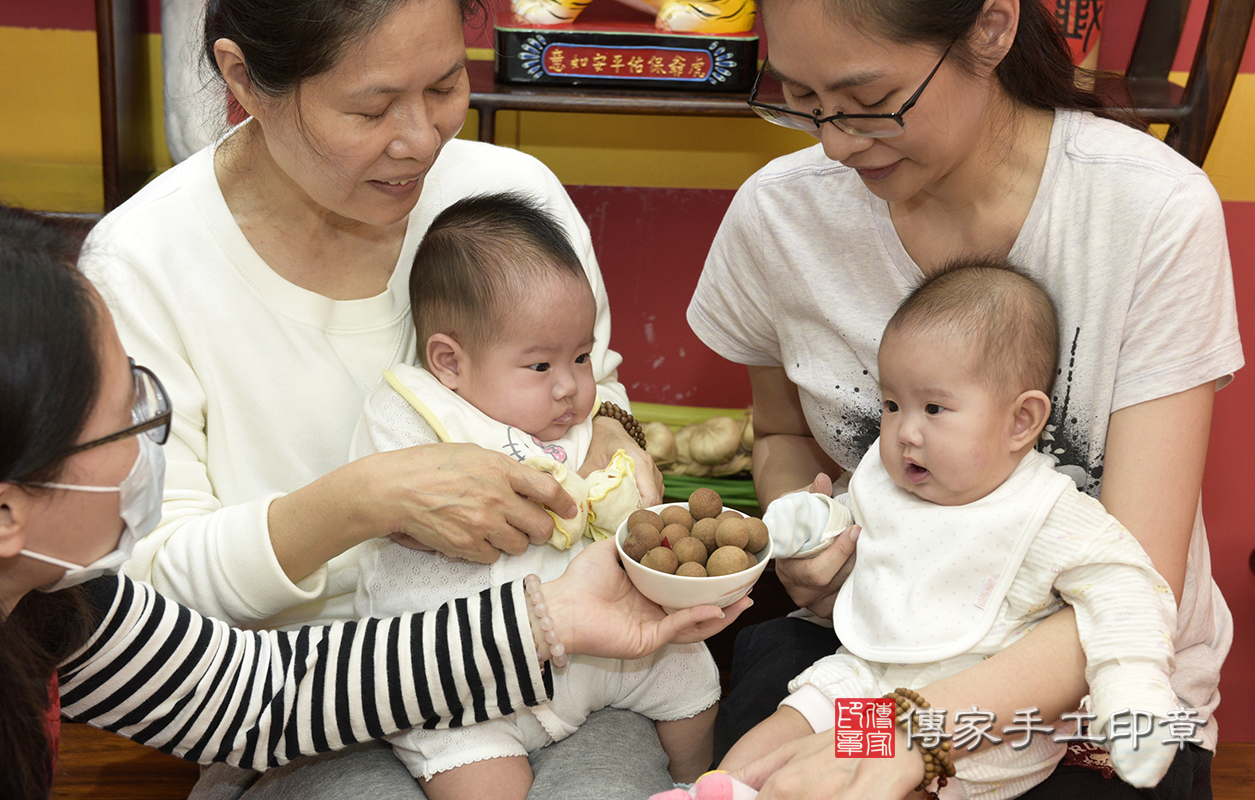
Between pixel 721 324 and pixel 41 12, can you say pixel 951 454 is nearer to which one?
pixel 721 324

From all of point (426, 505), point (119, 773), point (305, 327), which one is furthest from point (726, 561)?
point (119, 773)

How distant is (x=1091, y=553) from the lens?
1360mm

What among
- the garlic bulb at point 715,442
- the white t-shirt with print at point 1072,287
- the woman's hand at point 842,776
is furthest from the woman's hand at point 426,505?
the garlic bulb at point 715,442

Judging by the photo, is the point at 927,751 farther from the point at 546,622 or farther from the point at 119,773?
the point at 119,773

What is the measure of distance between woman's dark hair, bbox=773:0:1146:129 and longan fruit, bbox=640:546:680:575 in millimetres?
708

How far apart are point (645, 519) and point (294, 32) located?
2.56 ft

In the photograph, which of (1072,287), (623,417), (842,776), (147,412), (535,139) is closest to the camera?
(147,412)

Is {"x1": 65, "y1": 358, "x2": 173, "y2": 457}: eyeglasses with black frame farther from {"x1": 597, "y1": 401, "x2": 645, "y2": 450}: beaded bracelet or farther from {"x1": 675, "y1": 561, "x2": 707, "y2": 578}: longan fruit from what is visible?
{"x1": 597, "y1": 401, "x2": 645, "y2": 450}: beaded bracelet

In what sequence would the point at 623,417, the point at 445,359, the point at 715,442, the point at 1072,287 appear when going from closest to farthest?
1. the point at 1072,287
2. the point at 445,359
3. the point at 623,417
4. the point at 715,442

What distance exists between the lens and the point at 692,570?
4.36ft

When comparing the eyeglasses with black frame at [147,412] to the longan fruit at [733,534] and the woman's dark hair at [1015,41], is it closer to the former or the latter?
the longan fruit at [733,534]

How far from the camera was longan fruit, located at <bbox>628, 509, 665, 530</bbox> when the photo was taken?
1.42m

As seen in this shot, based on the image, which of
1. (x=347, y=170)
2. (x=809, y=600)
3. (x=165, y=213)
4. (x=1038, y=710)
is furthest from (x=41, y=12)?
(x=1038, y=710)

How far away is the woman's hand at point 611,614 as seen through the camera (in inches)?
55.2
